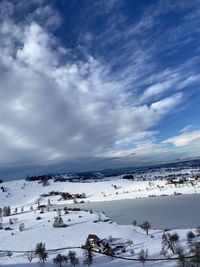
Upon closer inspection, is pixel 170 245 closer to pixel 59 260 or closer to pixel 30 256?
pixel 59 260

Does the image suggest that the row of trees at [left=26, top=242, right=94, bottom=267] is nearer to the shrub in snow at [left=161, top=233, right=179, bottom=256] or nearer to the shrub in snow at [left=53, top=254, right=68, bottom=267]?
the shrub in snow at [left=53, top=254, right=68, bottom=267]

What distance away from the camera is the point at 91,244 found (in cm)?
6203

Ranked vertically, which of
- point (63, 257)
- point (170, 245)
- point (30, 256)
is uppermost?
point (63, 257)

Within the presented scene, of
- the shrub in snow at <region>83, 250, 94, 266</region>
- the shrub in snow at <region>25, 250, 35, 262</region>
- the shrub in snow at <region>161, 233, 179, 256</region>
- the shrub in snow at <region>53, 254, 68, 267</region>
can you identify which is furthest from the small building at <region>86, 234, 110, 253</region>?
the shrub in snow at <region>161, 233, 179, 256</region>

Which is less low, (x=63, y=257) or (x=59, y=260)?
(x=63, y=257)

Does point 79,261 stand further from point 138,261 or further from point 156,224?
point 156,224

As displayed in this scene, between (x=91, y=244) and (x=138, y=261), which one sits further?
(x=91, y=244)

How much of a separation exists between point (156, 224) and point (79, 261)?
43.7 m

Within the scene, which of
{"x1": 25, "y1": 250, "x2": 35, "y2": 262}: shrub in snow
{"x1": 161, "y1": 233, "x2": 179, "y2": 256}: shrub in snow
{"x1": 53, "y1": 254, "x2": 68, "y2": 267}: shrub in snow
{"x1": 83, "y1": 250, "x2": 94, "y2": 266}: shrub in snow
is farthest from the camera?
{"x1": 25, "y1": 250, "x2": 35, "y2": 262}: shrub in snow

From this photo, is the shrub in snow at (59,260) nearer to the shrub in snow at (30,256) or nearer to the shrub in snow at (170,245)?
the shrub in snow at (30,256)

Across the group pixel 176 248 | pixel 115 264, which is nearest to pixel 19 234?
pixel 115 264

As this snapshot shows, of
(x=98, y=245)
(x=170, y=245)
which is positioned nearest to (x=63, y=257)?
(x=98, y=245)

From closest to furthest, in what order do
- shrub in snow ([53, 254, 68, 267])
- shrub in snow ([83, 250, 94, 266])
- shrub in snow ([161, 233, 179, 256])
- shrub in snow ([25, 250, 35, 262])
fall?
shrub in snow ([161, 233, 179, 256]) → shrub in snow ([53, 254, 68, 267]) → shrub in snow ([83, 250, 94, 266]) → shrub in snow ([25, 250, 35, 262])

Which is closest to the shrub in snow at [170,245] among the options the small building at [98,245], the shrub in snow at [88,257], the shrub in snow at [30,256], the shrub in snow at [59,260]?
the small building at [98,245]
